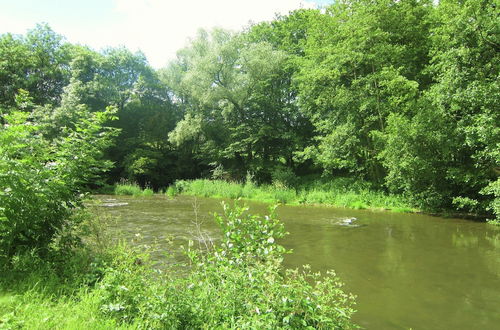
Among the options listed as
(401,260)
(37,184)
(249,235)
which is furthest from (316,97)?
(37,184)

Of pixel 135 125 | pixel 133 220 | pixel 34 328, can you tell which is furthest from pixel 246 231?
pixel 135 125

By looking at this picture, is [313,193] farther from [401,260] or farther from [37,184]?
[37,184]

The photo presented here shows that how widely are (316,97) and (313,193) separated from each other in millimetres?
7188

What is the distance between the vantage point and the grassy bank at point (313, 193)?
646 inches

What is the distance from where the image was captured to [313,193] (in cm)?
1920

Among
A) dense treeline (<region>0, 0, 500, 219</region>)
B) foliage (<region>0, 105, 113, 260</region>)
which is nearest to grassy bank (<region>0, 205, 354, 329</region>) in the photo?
foliage (<region>0, 105, 113, 260</region>)

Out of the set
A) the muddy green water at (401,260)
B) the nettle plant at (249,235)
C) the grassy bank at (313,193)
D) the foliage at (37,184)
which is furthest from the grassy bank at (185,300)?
the grassy bank at (313,193)

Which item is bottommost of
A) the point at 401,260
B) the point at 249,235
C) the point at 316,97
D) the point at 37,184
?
the point at 401,260

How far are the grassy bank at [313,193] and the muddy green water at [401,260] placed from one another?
2982 mm

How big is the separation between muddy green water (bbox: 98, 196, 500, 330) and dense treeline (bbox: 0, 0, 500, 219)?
2.91 meters

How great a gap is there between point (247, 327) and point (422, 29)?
799 inches

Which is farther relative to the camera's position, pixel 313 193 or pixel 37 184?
pixel 313 193

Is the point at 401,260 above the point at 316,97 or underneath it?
underneath

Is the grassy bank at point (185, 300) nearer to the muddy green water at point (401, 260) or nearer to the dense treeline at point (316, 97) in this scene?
the muddy green water at point (401, 260)
